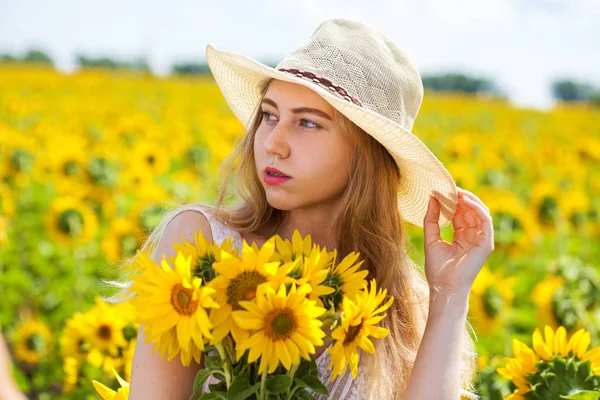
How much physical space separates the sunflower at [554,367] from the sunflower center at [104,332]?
47.7 inches

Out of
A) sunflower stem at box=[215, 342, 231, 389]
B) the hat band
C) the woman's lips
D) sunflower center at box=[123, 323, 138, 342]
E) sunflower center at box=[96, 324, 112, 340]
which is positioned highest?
the hat band

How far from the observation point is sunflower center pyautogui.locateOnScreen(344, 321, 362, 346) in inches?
52.7

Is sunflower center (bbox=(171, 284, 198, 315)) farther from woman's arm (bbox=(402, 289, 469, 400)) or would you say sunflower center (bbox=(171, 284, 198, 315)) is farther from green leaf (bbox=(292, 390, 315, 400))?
woman's arm (bbox=(402, 289, 469, 400))

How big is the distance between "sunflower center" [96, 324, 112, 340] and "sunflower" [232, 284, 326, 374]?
1.44m

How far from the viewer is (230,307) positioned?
1264 millimetres

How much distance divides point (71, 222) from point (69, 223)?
11 millimetres

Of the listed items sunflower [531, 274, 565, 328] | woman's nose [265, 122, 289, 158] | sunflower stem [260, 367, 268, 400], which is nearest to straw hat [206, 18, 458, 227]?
woman's nose [265, 122, 289, 158]

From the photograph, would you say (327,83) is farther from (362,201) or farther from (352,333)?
(352,333)

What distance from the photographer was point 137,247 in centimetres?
372

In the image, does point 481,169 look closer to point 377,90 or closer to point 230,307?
point 377,90

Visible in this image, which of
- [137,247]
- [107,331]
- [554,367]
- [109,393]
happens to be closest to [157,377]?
[109,393]

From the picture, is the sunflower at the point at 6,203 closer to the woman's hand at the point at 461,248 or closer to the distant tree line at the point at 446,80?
the woman's hand at the point at 461,248

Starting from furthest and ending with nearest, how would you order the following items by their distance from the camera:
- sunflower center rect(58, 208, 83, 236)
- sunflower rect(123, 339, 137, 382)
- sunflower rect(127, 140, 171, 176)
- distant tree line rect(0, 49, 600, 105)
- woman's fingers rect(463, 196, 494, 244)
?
distant tree line rect(0, 49, 600, 105) → sunflower rect(127, 140, 171, 176) → sunflower center rect(58, 208, 83, 236) → sunflower rect(123, 339, 137, 382) → woman's fingers rect(463, 196, 494, 244)

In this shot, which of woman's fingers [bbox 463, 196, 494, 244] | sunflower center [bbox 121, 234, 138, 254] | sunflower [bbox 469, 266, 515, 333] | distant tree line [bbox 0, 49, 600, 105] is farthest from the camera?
distant tree line [bbox 0, 49, 600, 105]
